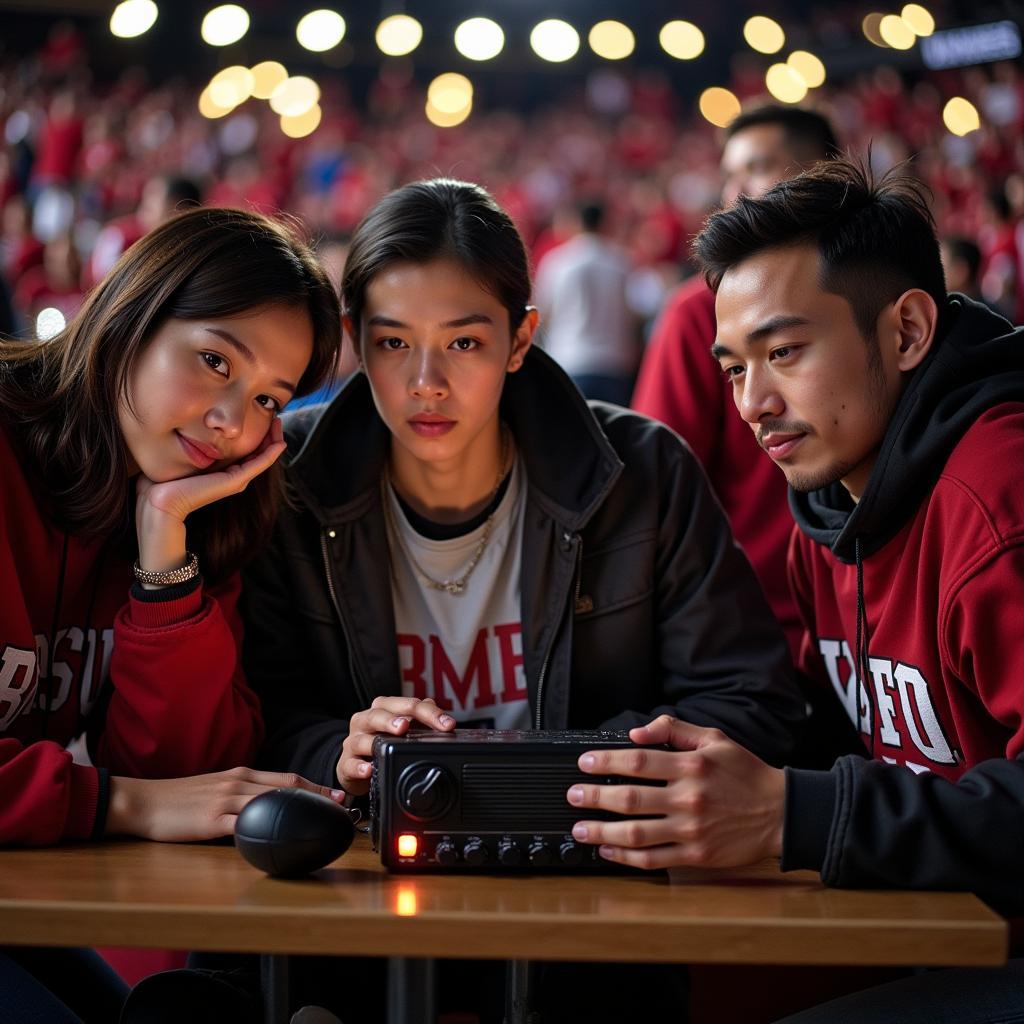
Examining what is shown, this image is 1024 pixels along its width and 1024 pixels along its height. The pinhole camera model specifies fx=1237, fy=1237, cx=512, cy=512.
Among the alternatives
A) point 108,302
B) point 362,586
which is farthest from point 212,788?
point 108,302

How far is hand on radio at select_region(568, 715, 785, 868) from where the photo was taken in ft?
4.03

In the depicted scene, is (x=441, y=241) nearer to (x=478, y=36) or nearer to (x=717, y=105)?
(x=478, y=36)

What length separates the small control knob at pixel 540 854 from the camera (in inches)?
48.6

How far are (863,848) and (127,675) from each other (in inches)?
37.9

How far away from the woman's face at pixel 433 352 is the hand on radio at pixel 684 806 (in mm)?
758

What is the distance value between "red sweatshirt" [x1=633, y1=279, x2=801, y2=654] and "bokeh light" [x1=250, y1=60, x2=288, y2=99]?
9.61 m

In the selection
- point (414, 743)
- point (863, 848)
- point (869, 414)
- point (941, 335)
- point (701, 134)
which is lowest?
point (863, 848)

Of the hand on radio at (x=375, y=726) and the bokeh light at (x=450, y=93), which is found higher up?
the bokeh light at (x=450, y=93)

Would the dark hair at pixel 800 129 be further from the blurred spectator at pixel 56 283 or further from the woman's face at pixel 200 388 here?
the blurred spectator at pixel 56 283

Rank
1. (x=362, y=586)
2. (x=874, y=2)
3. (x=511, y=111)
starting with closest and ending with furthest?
(x=362, y=586) < (x=874, y=2) < (x=511, y=111)

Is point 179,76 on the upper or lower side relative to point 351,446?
upper

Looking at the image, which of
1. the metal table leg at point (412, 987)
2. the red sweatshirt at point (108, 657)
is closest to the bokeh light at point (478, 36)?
the red sweatshirt at point (108, 657)

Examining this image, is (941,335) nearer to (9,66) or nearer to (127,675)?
(127,675)

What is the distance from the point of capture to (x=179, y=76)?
→ 42.9 ft
